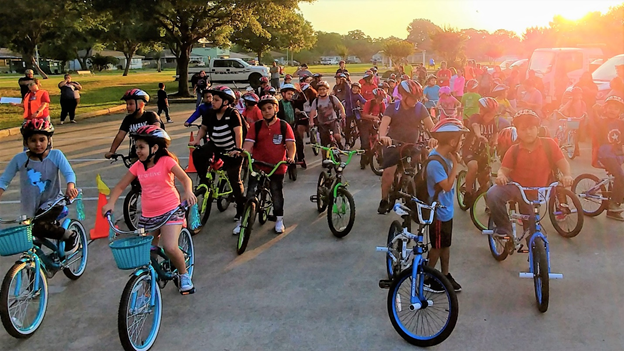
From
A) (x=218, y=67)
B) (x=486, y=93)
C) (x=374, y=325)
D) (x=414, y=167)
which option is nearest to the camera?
(x=374, y=325)

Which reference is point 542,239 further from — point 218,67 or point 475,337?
point 218,67

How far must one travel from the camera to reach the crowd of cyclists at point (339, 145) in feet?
15.2

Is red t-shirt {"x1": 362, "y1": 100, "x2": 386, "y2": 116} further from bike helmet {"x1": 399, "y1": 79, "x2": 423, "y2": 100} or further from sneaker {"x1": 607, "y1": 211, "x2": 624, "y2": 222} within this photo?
sneaker {"x1": 607, "y1": 211, "x2": 624, "y2": 222}

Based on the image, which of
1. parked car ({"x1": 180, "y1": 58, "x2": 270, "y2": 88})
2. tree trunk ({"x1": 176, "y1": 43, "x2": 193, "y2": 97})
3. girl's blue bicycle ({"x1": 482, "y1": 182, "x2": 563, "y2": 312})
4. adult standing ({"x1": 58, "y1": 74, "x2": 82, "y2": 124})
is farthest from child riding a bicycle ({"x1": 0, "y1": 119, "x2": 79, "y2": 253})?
parked car ({"x1": 180, "y1": 58, "x2": 270, "y2": 88})

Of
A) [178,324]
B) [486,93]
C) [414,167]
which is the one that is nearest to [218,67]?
[486,93]

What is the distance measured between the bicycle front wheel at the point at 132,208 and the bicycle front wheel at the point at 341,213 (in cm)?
269

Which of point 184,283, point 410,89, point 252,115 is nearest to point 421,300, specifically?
point 184,283

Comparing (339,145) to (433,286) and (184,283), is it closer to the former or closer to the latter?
(184,283)

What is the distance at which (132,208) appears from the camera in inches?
287

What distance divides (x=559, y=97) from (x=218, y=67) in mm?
22512

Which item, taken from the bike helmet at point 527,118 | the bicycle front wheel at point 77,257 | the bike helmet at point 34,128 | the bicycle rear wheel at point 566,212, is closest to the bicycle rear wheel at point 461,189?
the bicycle rear wheel at point 566,212

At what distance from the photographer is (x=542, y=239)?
15.4 feet

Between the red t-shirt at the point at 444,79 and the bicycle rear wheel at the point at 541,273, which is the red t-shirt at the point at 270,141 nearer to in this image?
the bicycle rear wheel at the point at 541,273

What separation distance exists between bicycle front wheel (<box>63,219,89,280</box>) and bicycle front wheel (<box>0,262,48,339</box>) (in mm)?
851
